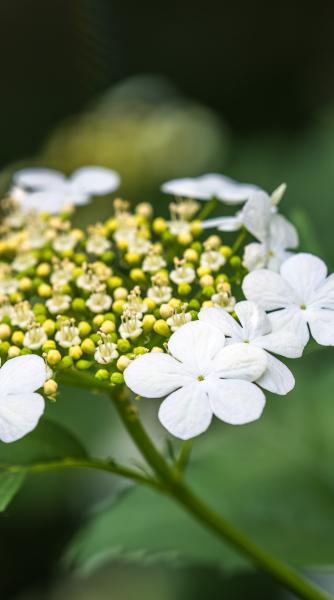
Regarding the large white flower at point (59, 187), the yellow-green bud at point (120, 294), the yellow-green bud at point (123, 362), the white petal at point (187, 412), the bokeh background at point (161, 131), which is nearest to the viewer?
the white petal at point (187, 412)

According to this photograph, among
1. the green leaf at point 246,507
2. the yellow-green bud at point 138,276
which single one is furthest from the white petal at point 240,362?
the green leaf at point 246,507

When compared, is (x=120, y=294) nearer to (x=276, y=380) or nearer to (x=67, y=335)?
(x=67, y=335)

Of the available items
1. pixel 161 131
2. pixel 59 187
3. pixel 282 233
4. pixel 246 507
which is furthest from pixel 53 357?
pixel 161 131

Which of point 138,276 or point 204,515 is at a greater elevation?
point 138,276

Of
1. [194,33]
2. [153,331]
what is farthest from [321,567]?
[194,33]

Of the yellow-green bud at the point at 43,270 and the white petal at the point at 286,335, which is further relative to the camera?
the yellow-green bud at the point at 43,270

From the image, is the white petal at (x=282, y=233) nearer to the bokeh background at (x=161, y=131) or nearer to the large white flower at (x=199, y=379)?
the bokeh background at (x=161, y=131)

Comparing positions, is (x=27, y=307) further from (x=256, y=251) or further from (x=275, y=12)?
(x=275, y=12)
